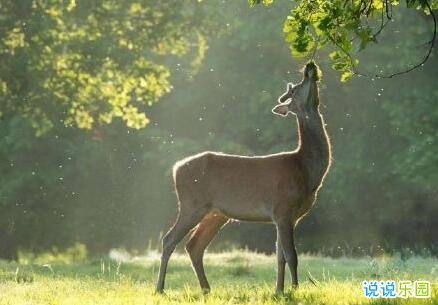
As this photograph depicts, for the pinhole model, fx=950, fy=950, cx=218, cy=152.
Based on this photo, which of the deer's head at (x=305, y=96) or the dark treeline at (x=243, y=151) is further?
the dark treeline at (x=243, y=151)

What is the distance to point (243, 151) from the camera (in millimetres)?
33188

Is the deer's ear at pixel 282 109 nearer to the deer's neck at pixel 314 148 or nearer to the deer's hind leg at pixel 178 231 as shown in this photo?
the deer's neck at pixel 314 148

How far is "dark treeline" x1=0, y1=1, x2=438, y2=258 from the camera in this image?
29.7m

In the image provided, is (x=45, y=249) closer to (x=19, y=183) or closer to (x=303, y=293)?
(x=19, y=183)

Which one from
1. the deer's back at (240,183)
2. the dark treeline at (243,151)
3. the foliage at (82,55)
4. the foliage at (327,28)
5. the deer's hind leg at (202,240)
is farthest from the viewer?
the dark treeline at (243,151)

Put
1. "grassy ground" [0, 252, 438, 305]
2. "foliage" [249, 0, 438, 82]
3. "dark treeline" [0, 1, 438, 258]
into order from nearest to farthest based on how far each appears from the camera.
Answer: "foliage" [249, 0, 438, 82], "grassy ground" [0, 252, 438, 305], "dark treeline" [0, 1, 438, 258]

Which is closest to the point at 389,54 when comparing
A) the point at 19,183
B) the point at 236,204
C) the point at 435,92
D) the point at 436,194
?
the point at 435,92

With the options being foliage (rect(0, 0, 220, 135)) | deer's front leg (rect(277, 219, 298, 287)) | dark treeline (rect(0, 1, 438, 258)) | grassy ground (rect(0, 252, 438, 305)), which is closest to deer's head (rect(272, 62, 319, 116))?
deer's front leg (rect(277, 219, 298, 287))

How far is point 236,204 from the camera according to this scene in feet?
36.1

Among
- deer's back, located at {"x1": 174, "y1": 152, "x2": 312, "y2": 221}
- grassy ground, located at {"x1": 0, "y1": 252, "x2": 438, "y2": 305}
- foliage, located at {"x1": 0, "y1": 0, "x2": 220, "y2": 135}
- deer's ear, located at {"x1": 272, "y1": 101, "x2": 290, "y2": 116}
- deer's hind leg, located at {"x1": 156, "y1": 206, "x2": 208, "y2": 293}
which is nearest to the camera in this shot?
grassy ground, located at {"x1": 0, "y1": 252, "x2": 438, "y2": 305}

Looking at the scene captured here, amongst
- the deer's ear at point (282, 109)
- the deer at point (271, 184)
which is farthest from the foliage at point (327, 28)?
the deer's ear at point (282, 109)

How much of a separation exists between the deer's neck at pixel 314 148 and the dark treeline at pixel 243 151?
16.3m

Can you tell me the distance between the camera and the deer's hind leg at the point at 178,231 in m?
11.1

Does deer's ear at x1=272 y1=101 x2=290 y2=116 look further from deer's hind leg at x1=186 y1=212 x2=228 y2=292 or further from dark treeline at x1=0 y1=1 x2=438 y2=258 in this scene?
dark treeline at x1=0 y1=1 x2=438 y2=258
